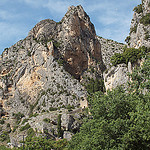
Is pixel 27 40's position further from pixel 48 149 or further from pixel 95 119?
pixel 95 119

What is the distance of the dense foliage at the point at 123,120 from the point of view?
1401cm

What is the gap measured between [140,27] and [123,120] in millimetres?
31345

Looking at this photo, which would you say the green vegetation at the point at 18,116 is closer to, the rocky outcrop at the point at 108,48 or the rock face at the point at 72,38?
the rock face at the point at 72,38

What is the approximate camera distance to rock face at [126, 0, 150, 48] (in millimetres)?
39231

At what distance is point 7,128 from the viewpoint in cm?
5703

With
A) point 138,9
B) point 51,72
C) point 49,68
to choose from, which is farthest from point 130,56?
point 49,68

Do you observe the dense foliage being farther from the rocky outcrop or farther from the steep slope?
the rocky outcrop

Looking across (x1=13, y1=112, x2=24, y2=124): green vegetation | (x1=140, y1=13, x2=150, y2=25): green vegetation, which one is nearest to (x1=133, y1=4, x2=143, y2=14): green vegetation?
(x1=140, y1=13, x2=150, y2=25): green vegetation

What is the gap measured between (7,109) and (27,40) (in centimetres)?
2706

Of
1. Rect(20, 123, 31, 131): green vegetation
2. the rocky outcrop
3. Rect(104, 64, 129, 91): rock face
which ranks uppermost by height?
the rocky outcrop

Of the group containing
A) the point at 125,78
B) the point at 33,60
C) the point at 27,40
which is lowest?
the point at 125,78

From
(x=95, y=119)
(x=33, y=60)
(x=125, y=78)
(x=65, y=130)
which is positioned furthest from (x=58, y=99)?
(x=95, y=119)

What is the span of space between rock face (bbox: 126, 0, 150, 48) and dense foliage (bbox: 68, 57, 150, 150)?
23.6 meters

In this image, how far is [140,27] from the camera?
137 ft
